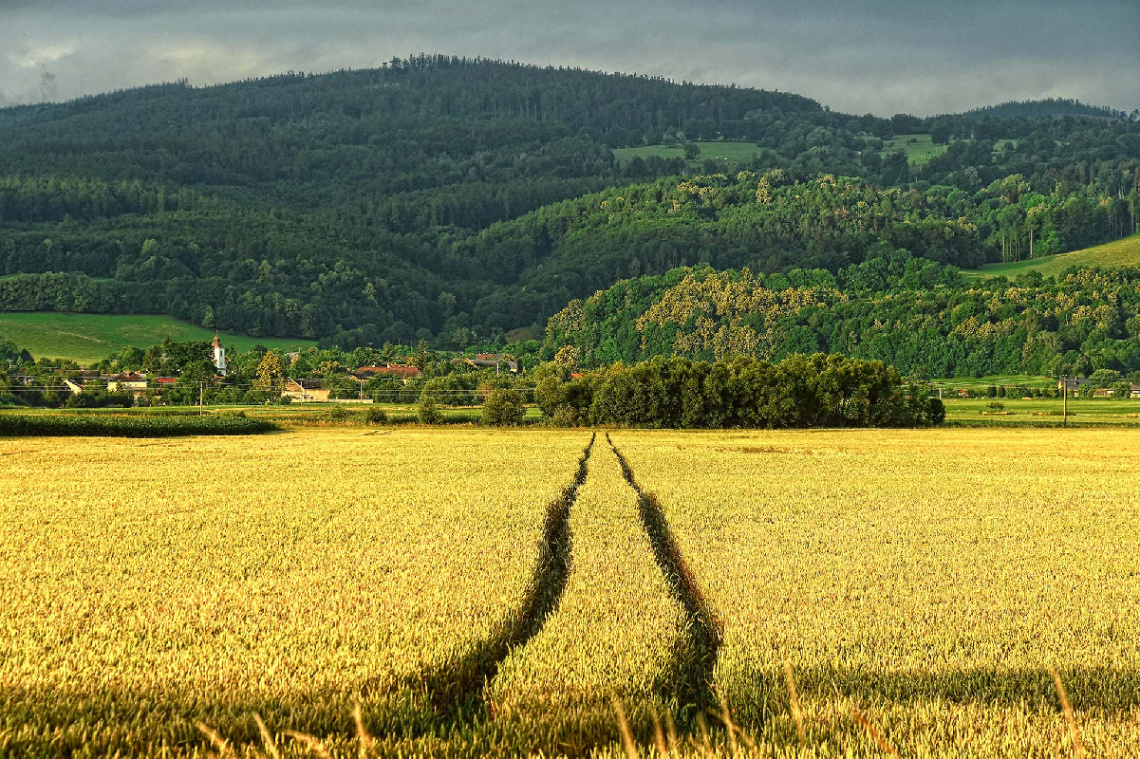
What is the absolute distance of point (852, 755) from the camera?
8.64 metres

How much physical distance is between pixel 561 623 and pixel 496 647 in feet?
3.97

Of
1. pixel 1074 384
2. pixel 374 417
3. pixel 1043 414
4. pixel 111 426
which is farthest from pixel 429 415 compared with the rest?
pixel 1074 384

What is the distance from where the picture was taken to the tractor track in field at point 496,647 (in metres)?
10.9

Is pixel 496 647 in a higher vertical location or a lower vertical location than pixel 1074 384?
higher

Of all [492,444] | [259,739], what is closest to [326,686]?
[259,739]

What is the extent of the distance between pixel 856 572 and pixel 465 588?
7111 millimetres

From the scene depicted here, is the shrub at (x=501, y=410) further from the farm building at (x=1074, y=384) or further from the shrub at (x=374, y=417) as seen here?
the farm building at (x=1074, y=384)

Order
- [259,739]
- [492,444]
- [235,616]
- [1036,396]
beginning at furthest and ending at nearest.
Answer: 1. [1036,396]
2. [492,444]
3. [235,616]
4. [259,739]

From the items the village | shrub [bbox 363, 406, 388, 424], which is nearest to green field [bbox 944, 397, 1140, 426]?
shrub [bbox 363, 406, 388, 424]

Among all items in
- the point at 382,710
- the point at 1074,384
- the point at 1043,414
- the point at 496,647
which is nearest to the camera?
the point at 382,710

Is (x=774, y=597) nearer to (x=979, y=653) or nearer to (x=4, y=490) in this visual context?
(x=979, y=653)

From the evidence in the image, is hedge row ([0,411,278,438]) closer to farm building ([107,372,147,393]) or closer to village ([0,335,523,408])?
village ([0,335,523,408])

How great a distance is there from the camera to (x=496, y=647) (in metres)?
12.7

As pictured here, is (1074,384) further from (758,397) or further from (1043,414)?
(758,397)
